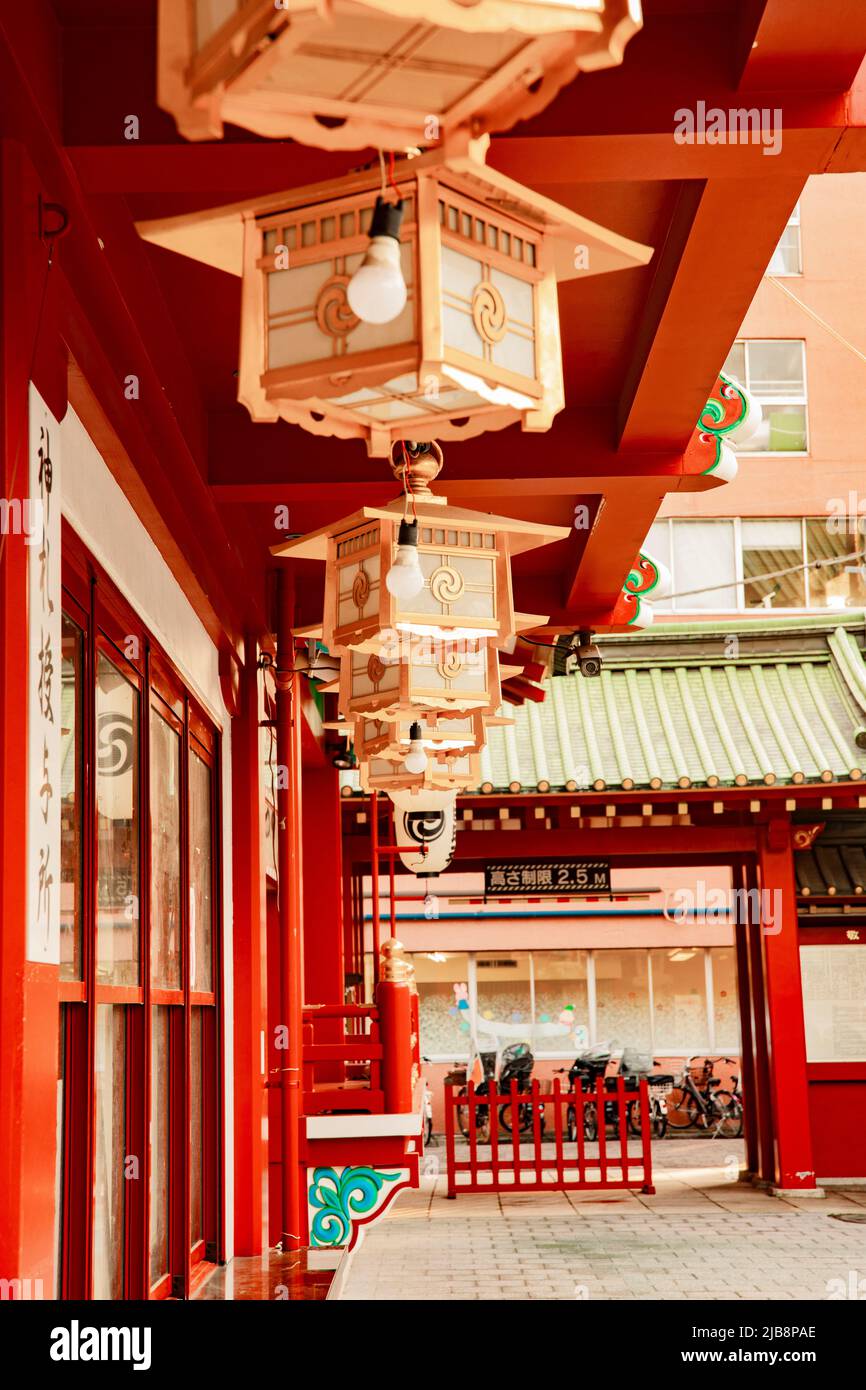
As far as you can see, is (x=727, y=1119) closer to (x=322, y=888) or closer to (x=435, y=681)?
(x=322, y=888)

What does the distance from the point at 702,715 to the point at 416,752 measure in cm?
1014

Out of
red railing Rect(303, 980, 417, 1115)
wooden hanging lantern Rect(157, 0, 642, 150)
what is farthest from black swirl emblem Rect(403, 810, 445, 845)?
wooden hanging lantern Rect(157, 0, 642, 150)

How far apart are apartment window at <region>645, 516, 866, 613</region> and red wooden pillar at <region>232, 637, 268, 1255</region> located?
15784 millimetres

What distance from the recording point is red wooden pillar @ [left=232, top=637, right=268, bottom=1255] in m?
8.12

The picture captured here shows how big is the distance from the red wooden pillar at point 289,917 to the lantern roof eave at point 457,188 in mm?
5731

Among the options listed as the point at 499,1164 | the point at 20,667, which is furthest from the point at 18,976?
the point at 499,1164

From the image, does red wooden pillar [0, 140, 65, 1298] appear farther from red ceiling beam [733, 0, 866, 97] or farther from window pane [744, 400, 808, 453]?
→ window pane [744, 400, 808, 453]

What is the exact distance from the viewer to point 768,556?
23672 millimetres

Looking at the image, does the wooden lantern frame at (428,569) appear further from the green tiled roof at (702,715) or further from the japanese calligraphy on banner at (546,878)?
the japanese calligraphy on banner at (546,878)

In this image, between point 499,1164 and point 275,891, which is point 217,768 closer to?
point 275,891

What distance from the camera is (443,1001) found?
24.9 m

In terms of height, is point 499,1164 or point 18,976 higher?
point 18,976
